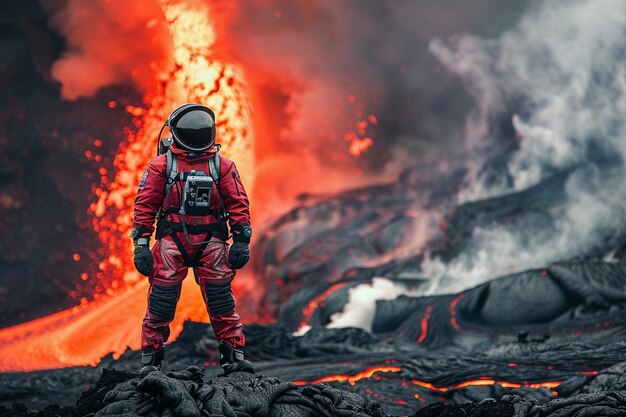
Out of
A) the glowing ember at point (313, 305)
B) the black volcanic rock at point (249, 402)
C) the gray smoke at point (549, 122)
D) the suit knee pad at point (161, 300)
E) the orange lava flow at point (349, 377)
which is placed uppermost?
the gray smoke at point (549, 122)

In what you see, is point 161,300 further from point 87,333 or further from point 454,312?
point 454,312

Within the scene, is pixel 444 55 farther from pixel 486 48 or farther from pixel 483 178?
pixel 483 178

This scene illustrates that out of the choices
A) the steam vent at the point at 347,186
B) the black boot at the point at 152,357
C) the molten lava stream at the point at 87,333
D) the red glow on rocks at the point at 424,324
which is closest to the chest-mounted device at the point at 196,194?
the black boot at the point at 152,357

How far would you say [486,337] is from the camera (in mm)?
11320

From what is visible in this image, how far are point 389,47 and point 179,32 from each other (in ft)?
14.3

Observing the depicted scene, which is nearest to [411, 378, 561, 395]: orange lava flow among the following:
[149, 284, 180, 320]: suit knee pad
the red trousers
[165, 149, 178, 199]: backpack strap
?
the red trousers

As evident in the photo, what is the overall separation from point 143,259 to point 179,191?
559 millimetres

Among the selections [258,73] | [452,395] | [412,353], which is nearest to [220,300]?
[452,395]

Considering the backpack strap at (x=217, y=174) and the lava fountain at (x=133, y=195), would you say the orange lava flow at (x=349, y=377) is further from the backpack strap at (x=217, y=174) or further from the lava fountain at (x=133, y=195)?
the lava fountain at (x=133, y=195)

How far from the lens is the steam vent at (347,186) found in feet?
35.4

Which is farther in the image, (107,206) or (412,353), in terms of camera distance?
(107,206)

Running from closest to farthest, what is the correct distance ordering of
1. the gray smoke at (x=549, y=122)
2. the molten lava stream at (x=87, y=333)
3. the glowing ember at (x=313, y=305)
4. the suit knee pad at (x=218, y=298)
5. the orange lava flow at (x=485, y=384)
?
the suit knee pad at (x=218, y=298)
the orange lava flow at (x=485, y=384)
the molten lava stream at (x=87, y=333)
the glowing ember at (x=313, y=305)
the gray smoke at (x=549, y=122)

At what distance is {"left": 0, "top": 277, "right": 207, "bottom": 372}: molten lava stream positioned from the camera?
447 inches

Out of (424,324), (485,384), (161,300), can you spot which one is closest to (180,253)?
(161,300)
